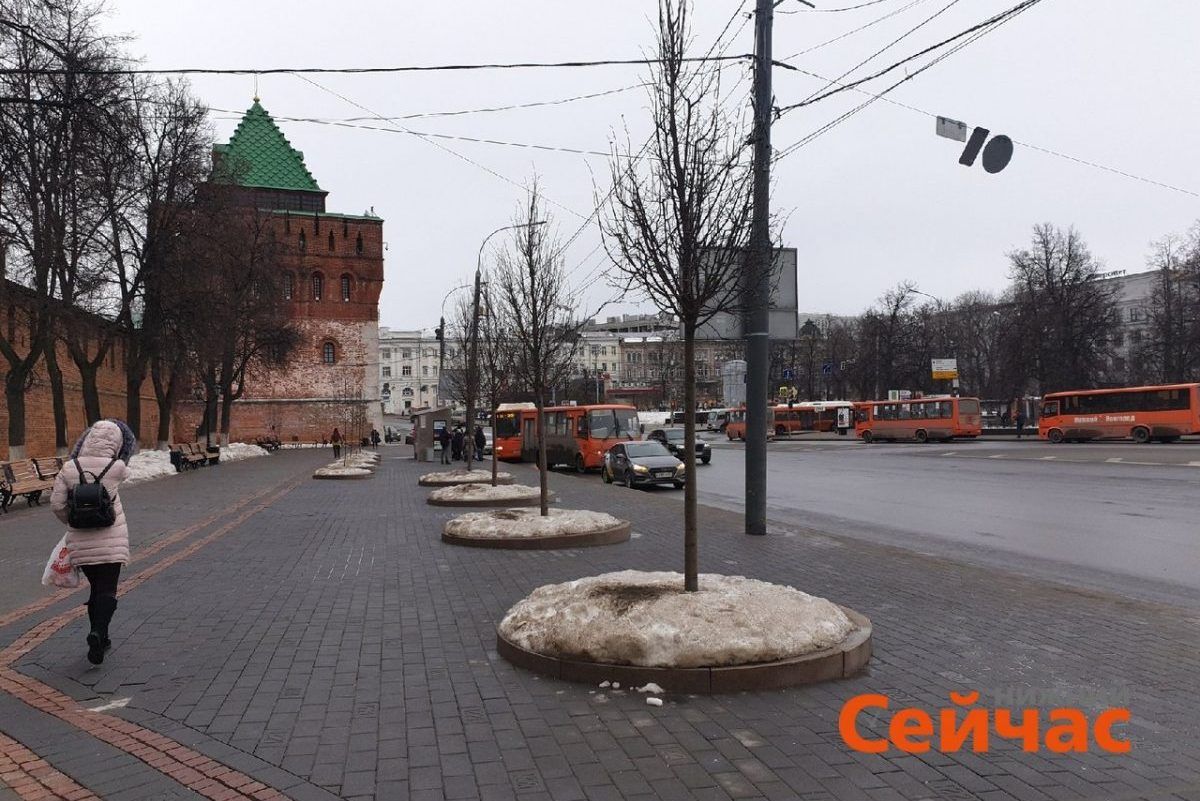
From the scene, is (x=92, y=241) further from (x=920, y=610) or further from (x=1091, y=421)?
(x=1091, y=421)

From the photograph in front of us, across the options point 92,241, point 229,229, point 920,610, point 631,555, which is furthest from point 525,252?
point 229,229

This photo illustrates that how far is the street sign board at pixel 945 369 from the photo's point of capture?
5994 centimetres

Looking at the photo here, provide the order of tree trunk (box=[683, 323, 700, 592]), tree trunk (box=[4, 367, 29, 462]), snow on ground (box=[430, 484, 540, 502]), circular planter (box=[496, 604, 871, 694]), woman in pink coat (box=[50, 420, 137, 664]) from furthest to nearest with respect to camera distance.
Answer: tree trunk (box=[4, 367, 29, 462])
snow on ground (box=[430, 484, 540, 502])
tree trunk (box=[683, 323, 700, 592])
woman in pink coat (box=[50, 420, 137, 664])
circular planter (box=[496, 604, 871, 694])

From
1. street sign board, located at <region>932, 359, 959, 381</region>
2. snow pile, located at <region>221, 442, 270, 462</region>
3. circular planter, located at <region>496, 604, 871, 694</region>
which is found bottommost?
snow pile, located at <region>221, 442, 270, 462</region>

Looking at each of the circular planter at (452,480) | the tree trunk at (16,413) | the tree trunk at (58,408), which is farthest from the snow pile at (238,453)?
the circular planter at (452,480)

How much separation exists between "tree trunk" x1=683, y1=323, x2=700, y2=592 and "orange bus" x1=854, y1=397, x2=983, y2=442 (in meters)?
48.0

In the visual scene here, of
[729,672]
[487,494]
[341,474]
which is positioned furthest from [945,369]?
[729,672]

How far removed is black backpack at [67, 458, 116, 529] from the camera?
6.07 metres

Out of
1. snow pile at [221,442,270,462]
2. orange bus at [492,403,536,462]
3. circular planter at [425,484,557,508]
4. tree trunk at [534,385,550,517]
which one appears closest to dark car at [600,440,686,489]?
circular planter at [425,484,557,508]

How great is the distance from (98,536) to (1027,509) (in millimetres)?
15334

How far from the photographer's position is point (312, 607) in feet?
25.4

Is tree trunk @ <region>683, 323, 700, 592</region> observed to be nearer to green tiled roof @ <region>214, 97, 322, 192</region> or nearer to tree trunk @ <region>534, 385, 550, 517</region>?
tree trunk @ <region>534, 385, 550, 517</region>

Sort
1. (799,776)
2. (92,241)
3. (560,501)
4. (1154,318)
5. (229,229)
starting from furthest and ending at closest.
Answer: (1154,318)
(229,229)
(92,241)
(560,501)
(799,776)

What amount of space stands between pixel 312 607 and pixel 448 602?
114 centimetres
